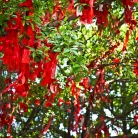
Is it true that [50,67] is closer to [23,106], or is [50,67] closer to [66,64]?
[66,64]

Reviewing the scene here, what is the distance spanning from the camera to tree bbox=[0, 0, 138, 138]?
8.09 feet

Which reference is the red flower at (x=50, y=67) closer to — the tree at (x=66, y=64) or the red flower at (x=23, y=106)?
the tree at (x=66, y=64)

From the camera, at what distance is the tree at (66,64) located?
246 centimetres

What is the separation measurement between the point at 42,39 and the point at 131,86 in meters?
5.21

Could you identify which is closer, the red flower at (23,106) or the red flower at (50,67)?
the red flower at (50,67)

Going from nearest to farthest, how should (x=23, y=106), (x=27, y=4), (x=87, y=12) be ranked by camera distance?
(x=27, y=4) → (x=87, y=12) → (x=23, y=106)

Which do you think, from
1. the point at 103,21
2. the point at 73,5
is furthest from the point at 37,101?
the point at 73,5

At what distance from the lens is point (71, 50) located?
237 centimetres

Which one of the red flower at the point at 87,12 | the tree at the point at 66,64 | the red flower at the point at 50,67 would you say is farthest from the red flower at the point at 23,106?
the red flower at the point at 87,12

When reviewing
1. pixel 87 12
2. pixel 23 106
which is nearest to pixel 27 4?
pixel 87 12

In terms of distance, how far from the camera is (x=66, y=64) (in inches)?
100

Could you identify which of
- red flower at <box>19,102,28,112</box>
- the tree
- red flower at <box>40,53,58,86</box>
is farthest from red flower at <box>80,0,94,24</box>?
red flower at <box>19,102,28,112</box>

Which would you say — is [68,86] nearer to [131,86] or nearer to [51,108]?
[51,108]

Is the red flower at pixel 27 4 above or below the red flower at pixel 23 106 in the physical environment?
below
